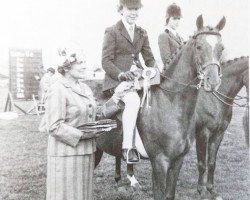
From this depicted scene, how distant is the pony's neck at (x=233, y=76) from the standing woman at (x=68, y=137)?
7.14 ft

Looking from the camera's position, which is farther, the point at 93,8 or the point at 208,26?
the point at 93,8

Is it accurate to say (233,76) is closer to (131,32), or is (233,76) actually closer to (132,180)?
(131,32)

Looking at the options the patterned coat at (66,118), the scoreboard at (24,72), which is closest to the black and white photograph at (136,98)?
the patterned coat at (66,118)

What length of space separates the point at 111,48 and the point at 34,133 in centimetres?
518

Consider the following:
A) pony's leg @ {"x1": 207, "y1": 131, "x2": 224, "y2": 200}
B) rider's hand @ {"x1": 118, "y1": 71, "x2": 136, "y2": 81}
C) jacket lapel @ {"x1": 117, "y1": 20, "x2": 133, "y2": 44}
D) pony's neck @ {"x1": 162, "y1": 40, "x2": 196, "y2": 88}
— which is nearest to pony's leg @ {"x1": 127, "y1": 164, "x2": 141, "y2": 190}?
pony's leg @ {"x1": 207, "y1": 131, "x2": 224, "y2": 200}

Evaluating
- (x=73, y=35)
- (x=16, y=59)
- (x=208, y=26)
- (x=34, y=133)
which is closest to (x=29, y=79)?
(x=16, y=59)

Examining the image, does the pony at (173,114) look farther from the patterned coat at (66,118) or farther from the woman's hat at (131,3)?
the patterned coat at (66,118)

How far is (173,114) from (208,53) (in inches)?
26.0

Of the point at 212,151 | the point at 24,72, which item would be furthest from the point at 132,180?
the point at 24,72

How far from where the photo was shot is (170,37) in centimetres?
495

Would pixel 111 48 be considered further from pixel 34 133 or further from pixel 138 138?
pixel 34 133

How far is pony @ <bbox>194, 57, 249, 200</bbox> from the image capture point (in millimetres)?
4688

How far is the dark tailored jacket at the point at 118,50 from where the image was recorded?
4.17 metres

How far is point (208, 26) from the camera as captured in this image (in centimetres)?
359
